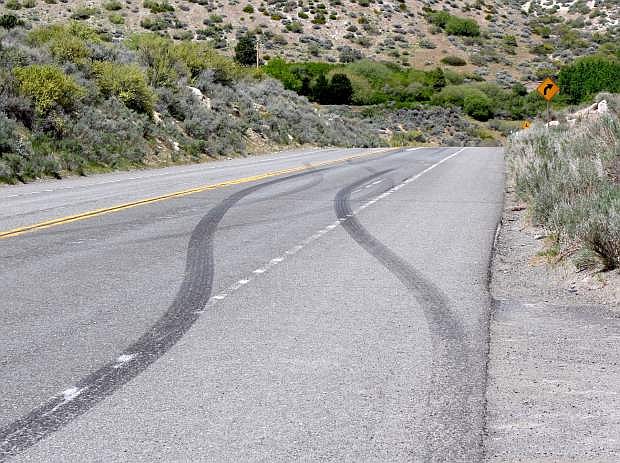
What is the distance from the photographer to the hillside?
87.1 m

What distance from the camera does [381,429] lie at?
14.7ft

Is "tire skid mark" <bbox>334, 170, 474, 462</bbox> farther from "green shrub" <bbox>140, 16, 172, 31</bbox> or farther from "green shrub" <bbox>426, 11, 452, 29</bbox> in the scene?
"green shrub" <bbox>426, 11, 452, 29</bbox>

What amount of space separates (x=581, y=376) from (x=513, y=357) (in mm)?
568

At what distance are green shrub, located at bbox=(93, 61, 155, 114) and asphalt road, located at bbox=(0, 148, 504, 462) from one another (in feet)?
65.0

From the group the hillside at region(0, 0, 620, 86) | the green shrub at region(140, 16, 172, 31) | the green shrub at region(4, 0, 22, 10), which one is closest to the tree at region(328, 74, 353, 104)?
the hillside at region(0, 0, 620, 86)

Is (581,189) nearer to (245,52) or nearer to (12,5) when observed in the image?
(245,52)

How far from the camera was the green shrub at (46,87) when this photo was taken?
84.9 ft

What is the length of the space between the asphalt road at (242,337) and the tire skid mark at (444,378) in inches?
0.7

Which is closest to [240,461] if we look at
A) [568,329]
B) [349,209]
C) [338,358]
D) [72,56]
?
[338,358]

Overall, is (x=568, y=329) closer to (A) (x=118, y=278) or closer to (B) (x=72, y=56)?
(A) (x=118, y=278)

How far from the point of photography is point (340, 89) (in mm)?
78625

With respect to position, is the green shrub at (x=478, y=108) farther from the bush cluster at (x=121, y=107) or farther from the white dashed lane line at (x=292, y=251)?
the white dashed lane line at (x=292, y=251)

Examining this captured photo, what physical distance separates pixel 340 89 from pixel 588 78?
24.1m

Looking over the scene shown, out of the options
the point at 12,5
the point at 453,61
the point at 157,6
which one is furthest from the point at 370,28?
the point at 12,5
